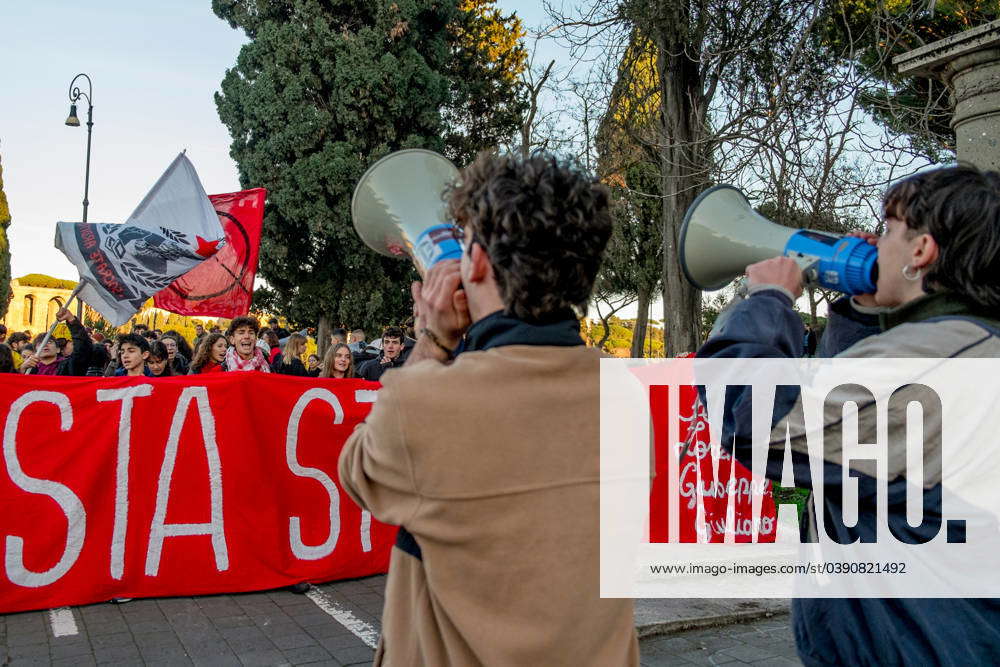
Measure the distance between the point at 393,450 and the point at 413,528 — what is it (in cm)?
14

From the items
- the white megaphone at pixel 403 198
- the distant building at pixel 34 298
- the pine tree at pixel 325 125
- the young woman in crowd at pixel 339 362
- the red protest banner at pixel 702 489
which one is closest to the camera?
the white megaphone at pixel 403 198

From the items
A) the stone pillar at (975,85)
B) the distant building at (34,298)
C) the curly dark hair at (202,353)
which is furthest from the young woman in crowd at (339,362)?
the distant building at (34,298)

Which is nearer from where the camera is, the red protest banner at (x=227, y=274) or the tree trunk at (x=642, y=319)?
the red protest banner at (x=227, y=274)

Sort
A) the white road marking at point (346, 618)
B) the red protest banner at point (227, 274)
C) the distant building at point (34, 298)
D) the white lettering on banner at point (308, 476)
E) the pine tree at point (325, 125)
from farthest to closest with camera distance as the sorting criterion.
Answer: the distant building at point (34, 298), the pine tree at point (325, 125), the red protest banner at point (227, 274), the white lettering on banner at point (308, 476), the white road marking at point (346, 618)

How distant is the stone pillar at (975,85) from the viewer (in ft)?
14.3

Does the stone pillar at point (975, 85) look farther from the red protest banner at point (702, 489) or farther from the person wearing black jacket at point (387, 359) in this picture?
the person wearing black jacket at point (387, 359)

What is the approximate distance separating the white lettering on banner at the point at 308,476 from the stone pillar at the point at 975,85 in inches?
165

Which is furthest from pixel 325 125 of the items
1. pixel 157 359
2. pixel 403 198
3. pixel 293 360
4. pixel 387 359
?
pixel 403 198

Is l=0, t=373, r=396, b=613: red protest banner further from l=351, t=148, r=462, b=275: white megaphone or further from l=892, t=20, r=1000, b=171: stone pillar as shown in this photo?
l=892, t=20, r=1000, b=171: stone pillar

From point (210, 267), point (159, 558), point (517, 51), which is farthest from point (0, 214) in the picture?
point (159, 558)

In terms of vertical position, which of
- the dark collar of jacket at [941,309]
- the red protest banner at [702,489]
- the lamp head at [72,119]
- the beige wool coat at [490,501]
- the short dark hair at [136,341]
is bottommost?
the red protest banner at [702,489]

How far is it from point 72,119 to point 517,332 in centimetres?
2150

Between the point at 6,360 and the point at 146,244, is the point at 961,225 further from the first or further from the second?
the point at 6,360

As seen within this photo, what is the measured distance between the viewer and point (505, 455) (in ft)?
4.44
